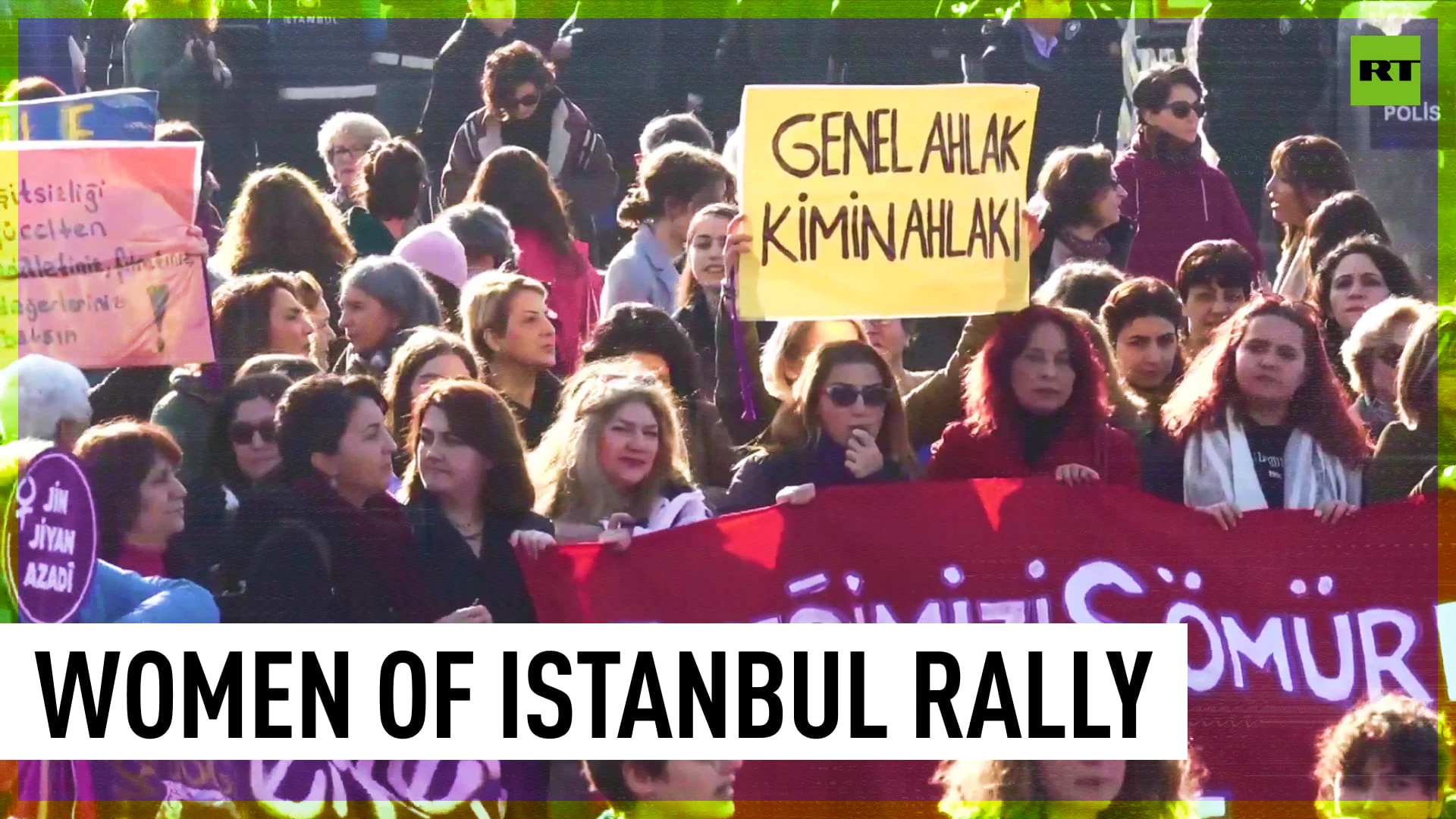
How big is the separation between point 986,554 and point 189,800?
1617mm

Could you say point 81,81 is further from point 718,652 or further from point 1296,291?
point 1296,291

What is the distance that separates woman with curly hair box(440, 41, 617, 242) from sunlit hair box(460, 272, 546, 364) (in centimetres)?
15

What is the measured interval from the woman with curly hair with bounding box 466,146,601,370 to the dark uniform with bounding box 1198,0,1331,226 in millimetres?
1219

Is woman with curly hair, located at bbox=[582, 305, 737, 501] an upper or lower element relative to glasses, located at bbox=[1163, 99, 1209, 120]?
lower

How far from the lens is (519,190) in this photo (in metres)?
3.23

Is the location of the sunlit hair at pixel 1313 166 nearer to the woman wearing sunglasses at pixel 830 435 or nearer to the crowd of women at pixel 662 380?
the crowd of women at pixel 662 380

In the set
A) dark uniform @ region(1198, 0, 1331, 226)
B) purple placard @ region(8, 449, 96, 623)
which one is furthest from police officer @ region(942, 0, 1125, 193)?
purple placard @ region(8, 449, 96, 623)

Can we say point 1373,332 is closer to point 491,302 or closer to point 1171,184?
point 1171,184

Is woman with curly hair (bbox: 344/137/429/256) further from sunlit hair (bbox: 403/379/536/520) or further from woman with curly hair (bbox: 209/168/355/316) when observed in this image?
sunlit hair (bbox: 403/379/536/520)

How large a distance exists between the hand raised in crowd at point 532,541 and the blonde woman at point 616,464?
1.0 inches

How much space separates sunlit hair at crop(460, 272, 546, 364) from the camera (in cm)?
323

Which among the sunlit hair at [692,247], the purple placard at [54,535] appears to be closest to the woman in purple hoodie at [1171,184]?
the sunlit hair at [692,247]

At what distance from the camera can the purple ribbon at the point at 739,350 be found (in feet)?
10.5

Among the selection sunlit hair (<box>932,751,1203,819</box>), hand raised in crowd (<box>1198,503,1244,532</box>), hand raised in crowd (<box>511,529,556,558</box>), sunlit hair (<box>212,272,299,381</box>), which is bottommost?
sunlit hair (<box>932,751,1203,819</box>)
